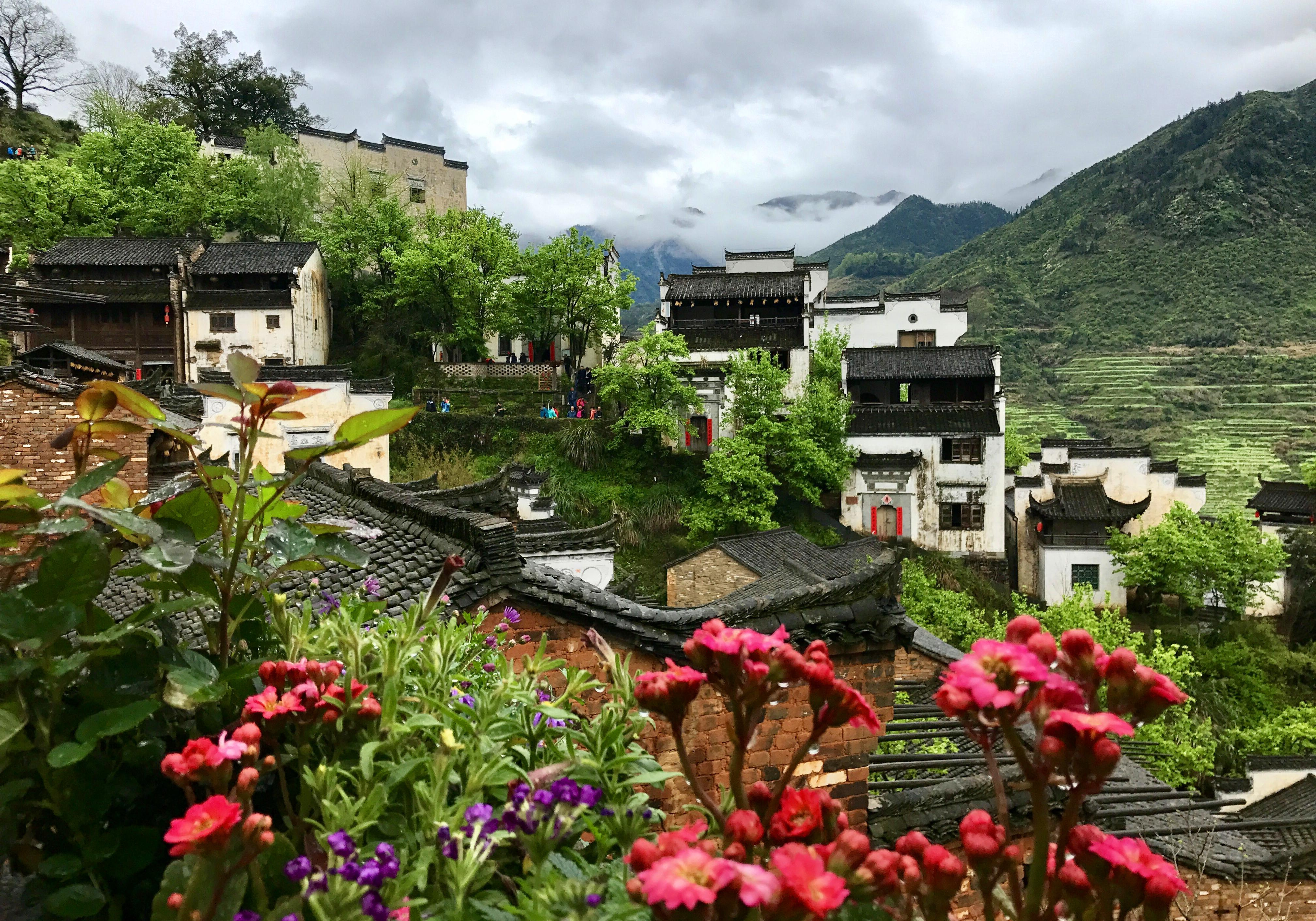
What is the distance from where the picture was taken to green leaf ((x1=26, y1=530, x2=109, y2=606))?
156 cm

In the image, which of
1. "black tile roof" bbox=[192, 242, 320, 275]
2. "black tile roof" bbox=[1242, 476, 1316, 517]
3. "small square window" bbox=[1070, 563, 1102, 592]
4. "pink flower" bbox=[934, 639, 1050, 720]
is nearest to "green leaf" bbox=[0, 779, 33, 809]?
"pink flower" bbox=[934, 639, 1050, 720]

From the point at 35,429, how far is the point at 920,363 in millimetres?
25319

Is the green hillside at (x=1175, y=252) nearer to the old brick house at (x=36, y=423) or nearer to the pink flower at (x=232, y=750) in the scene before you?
the old brick house at (x=36, y=423)

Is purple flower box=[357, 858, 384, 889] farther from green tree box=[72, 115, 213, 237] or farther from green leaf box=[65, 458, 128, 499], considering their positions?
green tree box=[72, 115, 213, 237]

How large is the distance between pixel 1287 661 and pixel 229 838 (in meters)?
28.1

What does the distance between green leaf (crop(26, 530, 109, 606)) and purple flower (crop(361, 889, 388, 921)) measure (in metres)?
0.89

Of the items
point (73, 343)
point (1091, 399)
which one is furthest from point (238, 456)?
point (1091, 399)

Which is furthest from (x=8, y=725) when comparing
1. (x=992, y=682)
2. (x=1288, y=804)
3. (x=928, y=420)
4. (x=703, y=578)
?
(x=928, y=420)

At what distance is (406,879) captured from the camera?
1229 millimetres

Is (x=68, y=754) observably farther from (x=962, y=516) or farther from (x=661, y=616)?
(x=962, y=516)

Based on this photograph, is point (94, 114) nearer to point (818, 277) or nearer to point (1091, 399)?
point (818, 277)

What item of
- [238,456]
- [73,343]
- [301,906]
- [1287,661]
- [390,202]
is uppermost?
[390,202]

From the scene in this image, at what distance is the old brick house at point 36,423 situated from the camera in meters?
8.66

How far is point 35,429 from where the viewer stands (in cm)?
884
